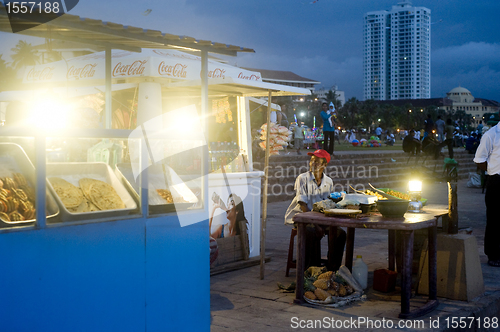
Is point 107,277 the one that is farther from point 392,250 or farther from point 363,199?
point 392,250

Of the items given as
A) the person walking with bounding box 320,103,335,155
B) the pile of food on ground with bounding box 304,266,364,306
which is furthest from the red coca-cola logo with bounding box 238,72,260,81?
the person walking with bounding box 320,103,335,155

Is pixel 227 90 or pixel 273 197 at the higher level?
pixel 227 90

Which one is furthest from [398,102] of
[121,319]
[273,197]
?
[121,319]

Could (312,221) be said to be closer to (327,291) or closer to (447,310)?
(327,291)

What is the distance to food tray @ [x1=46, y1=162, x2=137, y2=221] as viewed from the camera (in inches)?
106

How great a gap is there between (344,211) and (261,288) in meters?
1.41

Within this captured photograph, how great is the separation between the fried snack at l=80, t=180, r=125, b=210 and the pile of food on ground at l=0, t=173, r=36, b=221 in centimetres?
39

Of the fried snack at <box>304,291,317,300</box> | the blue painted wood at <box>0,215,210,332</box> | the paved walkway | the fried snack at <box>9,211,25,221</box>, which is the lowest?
the paved walkway

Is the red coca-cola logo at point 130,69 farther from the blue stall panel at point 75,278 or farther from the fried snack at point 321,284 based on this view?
the blue stall panel at point 75,278

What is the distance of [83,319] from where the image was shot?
8.45ft

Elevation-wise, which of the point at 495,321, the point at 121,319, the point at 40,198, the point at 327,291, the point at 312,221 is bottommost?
the point at 495,321

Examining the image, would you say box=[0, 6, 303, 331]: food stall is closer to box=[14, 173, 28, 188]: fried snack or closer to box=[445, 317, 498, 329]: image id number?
box=[14, 173, 28, 188]: fried snack

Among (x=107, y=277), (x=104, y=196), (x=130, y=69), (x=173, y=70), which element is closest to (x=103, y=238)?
(x=107, y=277)

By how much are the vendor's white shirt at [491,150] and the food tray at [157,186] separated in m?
4.34
